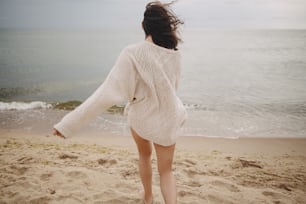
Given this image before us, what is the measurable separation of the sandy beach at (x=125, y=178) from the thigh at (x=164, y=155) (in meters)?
0.97

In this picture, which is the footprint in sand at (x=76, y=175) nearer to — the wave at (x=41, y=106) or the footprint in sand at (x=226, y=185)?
the footprint in sand at (x=226, y=185)

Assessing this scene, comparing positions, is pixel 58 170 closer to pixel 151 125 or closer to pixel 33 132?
pixel 151 125

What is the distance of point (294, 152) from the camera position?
576cm

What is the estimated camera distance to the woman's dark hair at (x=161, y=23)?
6.28ft

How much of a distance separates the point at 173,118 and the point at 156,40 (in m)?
0.63

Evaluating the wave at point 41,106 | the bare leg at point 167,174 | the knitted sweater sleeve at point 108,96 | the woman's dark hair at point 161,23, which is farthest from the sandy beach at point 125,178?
the wave at point 41,106

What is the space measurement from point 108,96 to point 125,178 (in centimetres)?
207

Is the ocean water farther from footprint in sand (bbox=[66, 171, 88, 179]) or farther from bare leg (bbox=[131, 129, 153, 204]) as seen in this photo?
bare leg (bbox=[131, 129, 153, 204])

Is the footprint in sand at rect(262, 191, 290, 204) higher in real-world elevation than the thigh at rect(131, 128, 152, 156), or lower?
lower

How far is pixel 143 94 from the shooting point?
204 centimetres

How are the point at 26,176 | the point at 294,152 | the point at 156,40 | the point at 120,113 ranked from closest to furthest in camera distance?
1. the point at 156,40
2. the point at 26,176
3. the point at 294,152
4. the point at 120,113

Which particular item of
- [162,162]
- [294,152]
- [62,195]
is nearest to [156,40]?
[162,162]

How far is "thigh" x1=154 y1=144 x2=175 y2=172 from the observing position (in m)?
2.21

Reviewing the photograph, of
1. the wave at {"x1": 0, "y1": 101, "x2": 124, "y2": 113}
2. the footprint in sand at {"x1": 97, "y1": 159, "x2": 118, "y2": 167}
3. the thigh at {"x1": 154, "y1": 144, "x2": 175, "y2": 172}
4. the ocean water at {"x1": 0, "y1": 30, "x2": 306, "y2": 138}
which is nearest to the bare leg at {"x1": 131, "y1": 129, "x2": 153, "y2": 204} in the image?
the thigh at {"x1": 154, "y1": 144, "x2": 175, "y2": 172}
